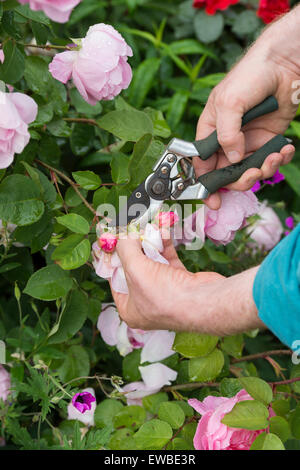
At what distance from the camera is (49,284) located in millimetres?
812

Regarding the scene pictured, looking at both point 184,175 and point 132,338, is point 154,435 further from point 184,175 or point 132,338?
point 184,175

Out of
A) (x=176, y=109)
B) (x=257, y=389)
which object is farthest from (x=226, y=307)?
(x=176, y=109)

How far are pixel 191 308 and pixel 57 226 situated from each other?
0.88 ft

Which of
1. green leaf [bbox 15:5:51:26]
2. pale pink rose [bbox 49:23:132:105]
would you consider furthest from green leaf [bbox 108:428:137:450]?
green leaf [bbox 15:5:51:26]

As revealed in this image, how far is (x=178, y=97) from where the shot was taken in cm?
149

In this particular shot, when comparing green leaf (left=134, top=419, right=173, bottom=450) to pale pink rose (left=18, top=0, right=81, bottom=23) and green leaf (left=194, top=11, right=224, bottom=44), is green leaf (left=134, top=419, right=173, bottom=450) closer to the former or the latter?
pale pink rose (left=18, top=0, right=81, bottom=23)

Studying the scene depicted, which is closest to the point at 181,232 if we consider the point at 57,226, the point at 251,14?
the point at 57,226

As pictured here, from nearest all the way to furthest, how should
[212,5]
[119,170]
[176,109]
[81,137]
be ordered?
[119,170] → [81,137] → [176,109] → [212,5]

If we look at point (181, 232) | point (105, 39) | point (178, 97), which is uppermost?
point (105, 39)

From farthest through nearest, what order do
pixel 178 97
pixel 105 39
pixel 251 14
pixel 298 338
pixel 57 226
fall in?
pixel 251 14 → pixel 178 97 → pixel 57 226 → pixel 105 39 → pixel 298 338

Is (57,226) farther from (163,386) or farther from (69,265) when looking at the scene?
(163,386)

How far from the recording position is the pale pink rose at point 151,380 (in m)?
0.91

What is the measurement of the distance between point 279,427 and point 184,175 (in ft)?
1.20

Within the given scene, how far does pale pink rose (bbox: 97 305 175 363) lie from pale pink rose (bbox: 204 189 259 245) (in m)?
0.17
